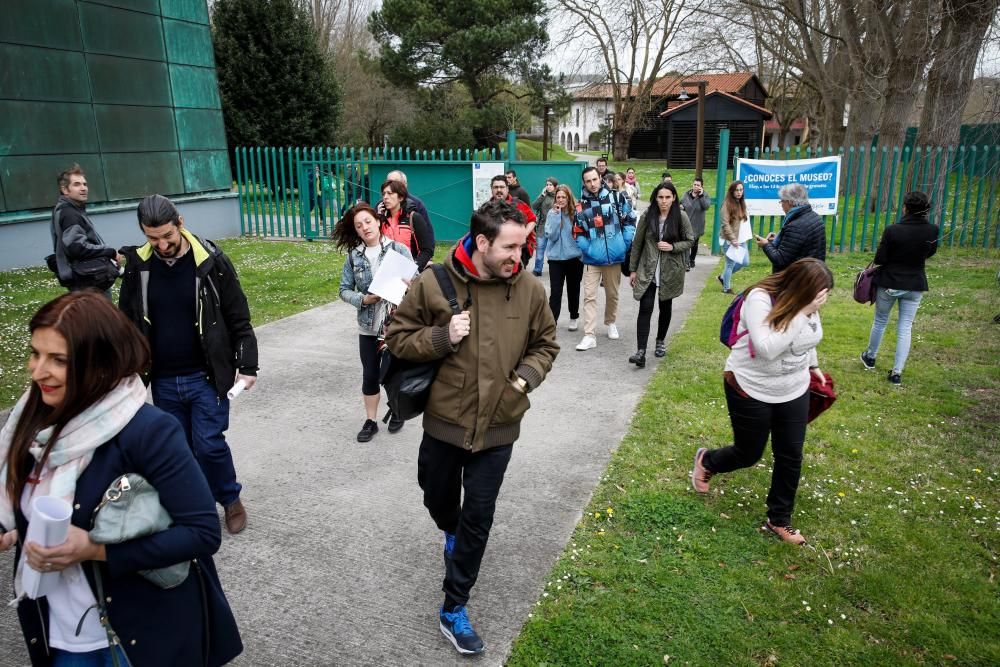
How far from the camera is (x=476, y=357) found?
9.80 feet

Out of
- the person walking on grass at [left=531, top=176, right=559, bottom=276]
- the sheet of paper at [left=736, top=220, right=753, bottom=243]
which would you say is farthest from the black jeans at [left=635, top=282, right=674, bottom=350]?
the person walking on grass at [left=531, top=176, right=559, bottom=276]

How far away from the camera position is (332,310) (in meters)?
9.77

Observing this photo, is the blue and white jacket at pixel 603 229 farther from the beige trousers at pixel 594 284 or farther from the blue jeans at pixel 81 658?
the blue jeans at pixel 81 658

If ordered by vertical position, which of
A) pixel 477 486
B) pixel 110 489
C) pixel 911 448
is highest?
pixel 110 489

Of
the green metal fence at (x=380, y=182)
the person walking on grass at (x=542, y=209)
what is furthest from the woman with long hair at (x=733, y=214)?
the green metal fence at (x=380, y=182)

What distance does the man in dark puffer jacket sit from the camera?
6336 mm

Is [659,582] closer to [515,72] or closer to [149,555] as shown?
[149,555]

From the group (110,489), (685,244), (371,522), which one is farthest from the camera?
(685,244)

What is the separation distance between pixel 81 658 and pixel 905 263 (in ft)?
22.2

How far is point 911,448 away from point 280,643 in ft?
15.2

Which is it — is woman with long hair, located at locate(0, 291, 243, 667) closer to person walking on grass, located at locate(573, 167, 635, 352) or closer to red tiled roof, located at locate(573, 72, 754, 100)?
person walking on grass, located at locate(573, 167, 635, 352)

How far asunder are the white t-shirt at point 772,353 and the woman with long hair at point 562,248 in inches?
161

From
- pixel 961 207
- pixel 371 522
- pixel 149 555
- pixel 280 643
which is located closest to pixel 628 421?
pixel 371 522

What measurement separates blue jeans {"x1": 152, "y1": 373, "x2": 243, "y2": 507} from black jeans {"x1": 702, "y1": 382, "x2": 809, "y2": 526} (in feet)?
9.33
